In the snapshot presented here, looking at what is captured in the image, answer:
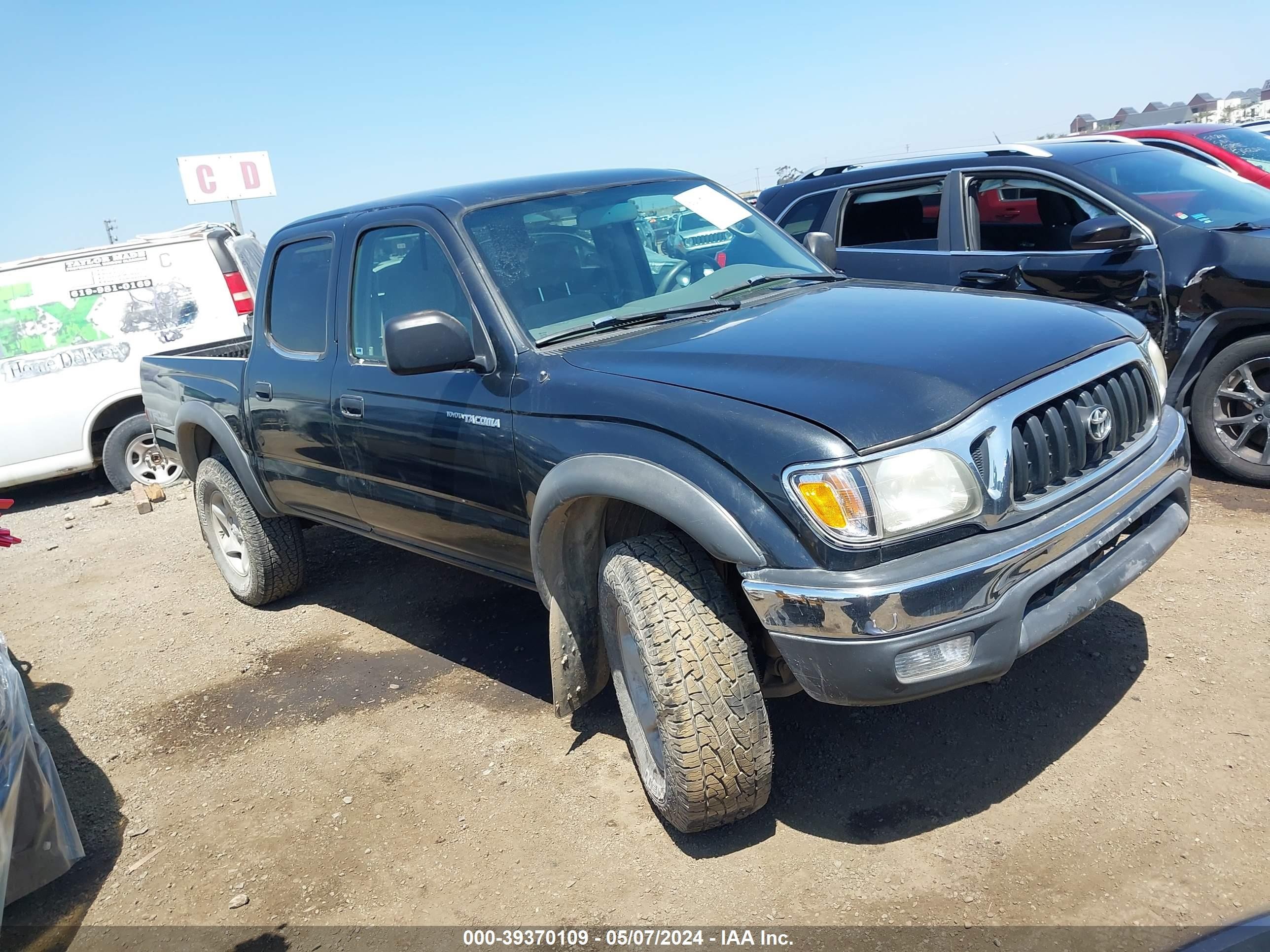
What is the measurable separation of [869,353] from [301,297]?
2779mm

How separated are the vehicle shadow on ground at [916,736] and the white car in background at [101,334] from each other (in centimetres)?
561

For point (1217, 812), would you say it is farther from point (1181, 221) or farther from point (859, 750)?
point (1181, 221)

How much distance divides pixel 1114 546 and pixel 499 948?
2081 mm

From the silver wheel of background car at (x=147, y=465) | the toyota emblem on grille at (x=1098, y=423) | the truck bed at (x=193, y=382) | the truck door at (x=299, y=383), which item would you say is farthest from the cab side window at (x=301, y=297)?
the silver wheel of background car at (x=147, y=465)

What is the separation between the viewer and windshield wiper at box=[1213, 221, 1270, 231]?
482 cm

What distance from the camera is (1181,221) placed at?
16.2 ft

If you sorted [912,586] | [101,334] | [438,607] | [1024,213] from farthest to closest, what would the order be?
1. [101,334]
2. [1024,213]
3. [438,607]
4. [912,586]

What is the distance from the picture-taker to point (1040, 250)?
209 inches

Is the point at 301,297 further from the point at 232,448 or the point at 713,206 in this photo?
the point at 713,206

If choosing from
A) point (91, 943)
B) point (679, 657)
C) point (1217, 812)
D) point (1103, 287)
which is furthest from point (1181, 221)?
point (91, 943)

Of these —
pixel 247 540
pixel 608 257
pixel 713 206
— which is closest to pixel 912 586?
pixel 608 257

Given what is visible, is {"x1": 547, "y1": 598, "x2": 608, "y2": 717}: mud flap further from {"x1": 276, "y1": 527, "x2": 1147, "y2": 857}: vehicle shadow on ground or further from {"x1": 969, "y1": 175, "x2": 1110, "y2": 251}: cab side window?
{"x1": 969, "y1": 175, "x2": 1110, "y2": 251}: cab side window

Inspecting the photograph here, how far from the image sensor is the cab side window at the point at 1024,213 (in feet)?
17.3

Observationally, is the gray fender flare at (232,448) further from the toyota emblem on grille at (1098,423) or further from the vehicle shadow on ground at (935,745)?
the toyota emblem on grille at (1098,423)
